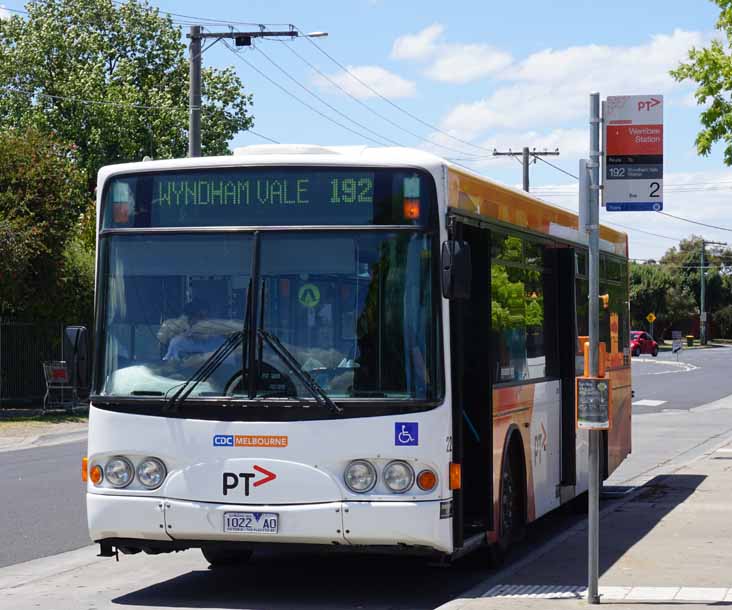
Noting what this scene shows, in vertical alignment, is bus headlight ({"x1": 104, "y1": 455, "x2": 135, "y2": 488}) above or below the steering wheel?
below

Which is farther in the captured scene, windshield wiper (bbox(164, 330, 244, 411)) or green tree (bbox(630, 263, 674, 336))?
green tree (bbox(630, 263, 674, 336))

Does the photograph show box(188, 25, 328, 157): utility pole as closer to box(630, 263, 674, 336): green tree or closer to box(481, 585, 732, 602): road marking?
box(481, 585, 732, 602): road marking

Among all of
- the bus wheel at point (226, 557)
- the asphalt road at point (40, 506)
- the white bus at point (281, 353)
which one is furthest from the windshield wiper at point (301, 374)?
the asphalt road at point (40, 506)

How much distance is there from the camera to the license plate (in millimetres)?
8859

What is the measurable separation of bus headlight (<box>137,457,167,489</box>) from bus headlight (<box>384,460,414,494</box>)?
147 cm

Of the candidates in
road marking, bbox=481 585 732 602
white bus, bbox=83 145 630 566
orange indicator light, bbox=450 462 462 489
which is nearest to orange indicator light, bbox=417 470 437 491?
white bus, bbox=83 145 630 566

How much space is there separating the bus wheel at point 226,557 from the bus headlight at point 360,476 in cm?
235

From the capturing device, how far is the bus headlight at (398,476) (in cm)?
881

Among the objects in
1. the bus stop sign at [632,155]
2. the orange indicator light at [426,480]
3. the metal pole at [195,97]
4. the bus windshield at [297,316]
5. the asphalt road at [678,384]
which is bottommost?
the asphalt road at [678,384]

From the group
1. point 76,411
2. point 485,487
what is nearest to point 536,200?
point 485,487

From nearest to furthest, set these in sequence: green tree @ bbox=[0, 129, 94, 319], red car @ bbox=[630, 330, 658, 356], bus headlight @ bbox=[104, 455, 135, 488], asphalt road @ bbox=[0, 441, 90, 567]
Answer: bus headlight @ bbox=[104, 455, 135, 488]
asphalt road @ bbox=[0, 441, 90, 567]
green tree @ bbox=[0, 129, 94, 319]
red car @ bbox=[630, 330, 658, 356]

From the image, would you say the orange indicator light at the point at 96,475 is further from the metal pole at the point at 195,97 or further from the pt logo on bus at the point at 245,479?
the metal pole at the point at 195,97

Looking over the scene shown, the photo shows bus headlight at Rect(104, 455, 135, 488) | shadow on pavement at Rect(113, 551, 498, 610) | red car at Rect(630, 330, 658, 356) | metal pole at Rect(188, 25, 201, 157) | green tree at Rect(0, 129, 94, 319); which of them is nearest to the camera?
bus headlight at Rect(104, 455, 135, 488)

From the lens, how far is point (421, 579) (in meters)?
10.6
